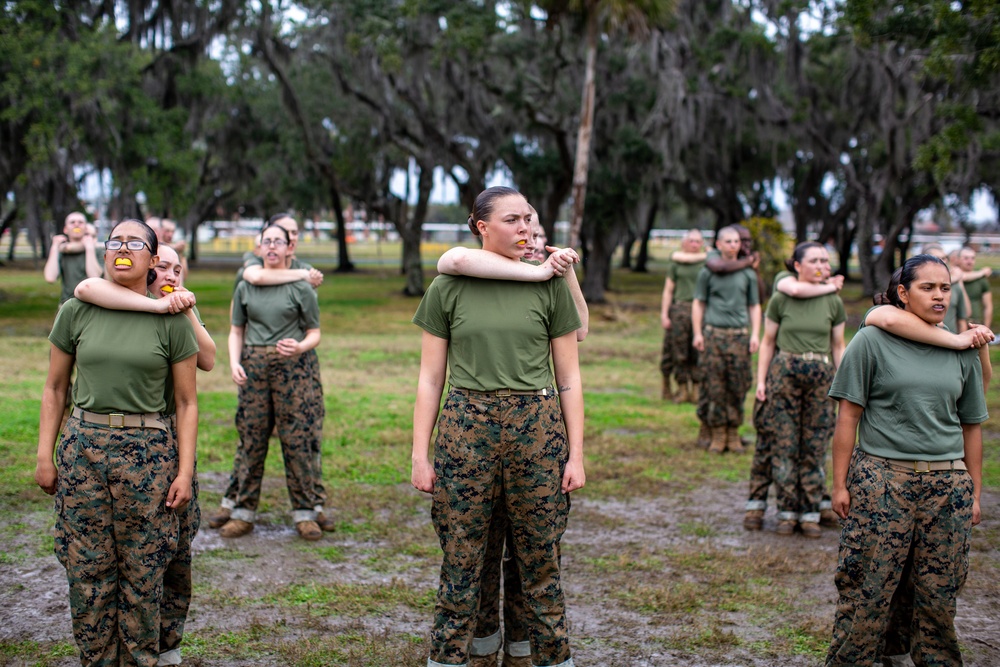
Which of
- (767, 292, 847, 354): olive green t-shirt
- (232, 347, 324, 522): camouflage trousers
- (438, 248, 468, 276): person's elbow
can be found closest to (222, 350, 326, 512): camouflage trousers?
(232, 347, 324, 522): camouflage trousers

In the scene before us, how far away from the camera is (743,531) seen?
6289 millimetres

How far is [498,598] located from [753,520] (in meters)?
3.01

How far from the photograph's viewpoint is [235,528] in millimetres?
5910

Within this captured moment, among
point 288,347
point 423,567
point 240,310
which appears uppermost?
point 240,310

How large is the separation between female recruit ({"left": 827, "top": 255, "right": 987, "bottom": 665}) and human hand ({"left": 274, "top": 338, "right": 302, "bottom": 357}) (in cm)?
316

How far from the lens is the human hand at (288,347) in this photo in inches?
223

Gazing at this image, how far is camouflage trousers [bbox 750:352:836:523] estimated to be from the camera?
19.9 feet

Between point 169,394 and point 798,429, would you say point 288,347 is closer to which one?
point 169,394

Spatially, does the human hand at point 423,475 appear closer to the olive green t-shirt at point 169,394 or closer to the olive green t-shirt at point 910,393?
the olive green t-shirt at point 169,394

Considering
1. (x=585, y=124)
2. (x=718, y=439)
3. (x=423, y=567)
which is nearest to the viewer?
(x=423, y=567)

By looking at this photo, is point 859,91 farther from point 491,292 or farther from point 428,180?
point 491,292

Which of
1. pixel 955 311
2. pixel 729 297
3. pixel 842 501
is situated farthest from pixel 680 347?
pixel 842 501

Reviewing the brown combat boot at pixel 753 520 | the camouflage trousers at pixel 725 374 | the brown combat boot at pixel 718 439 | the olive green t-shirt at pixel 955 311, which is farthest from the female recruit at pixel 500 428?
the olive green t-shirt at pixel 955 311

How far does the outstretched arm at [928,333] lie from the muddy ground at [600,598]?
1.59 m
